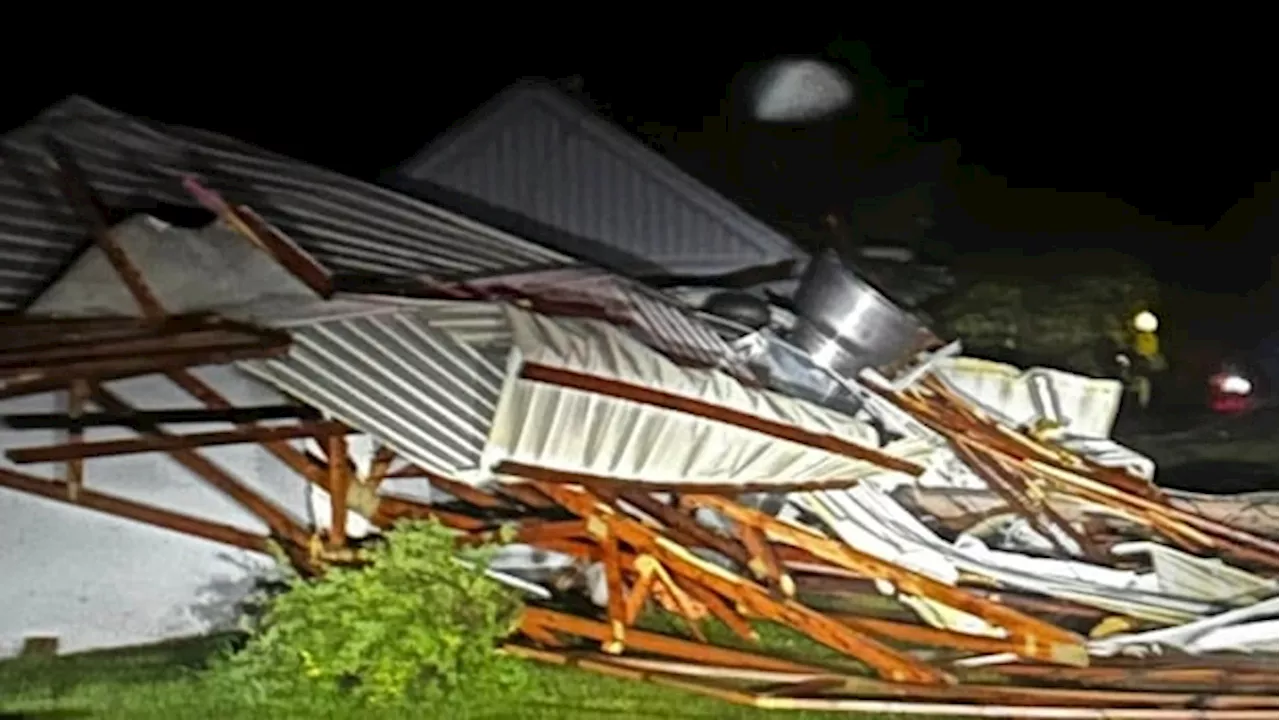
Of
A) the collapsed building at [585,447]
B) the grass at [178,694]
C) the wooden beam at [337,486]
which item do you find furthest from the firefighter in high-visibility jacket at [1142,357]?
the wooden beam at [337,486]

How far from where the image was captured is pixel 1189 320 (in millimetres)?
2029

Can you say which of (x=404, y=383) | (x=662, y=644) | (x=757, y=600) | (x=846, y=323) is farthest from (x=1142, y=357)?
(x=404, y=383)

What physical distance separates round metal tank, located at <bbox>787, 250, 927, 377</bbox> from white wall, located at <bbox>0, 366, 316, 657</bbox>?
551mm

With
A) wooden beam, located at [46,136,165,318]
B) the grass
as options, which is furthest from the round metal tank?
wooden beam, located at [46,136,165,318]

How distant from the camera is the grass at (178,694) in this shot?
6.07 feet

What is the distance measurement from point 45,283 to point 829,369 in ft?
2.66

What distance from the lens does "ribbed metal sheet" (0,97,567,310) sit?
6.23 feet

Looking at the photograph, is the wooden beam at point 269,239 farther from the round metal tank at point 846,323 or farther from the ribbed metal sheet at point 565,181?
the round metal tank at point 846,323

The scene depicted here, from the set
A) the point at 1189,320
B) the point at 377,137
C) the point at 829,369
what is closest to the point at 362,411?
the point at 377,137

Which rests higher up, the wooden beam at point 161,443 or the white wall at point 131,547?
the wooden beam at point 161,443

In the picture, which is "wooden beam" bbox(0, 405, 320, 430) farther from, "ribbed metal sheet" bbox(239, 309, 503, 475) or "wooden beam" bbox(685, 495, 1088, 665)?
"wooden beam" bbox(685, 495, 1088, 665)

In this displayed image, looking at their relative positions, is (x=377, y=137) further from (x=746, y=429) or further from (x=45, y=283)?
(x=746, y=429)

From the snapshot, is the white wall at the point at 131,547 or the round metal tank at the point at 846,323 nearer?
the white wall at the point at 131,547

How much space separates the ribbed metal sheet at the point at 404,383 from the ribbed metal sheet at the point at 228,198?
0.22 feet
